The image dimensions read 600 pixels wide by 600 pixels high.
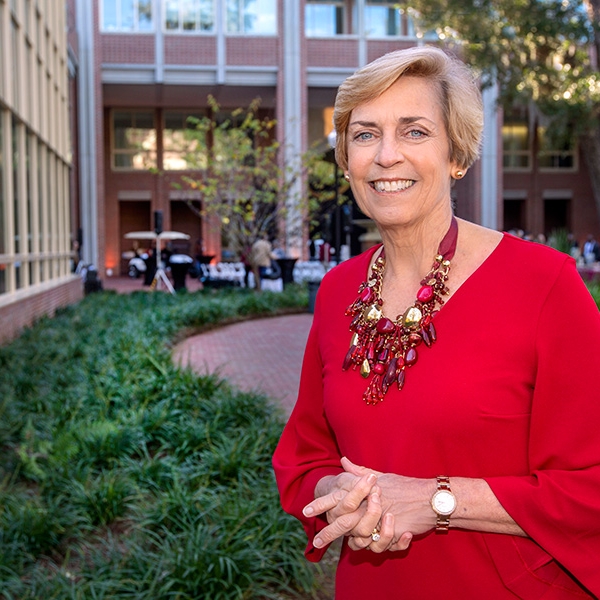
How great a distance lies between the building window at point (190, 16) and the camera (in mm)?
36344

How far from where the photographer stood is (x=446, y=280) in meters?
1.94

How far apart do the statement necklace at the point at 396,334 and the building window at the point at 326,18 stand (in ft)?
123

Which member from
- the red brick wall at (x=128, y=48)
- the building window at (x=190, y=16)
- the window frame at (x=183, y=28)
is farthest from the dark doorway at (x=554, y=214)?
the red brick wall at (x=128, y=48)

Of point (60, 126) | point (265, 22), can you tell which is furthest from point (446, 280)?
point (265, 22)

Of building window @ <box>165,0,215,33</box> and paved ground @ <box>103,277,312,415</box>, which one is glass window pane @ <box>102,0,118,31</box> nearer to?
building window @ <box>165,0,215,33</box>

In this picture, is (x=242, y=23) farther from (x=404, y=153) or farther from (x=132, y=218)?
(x=404, y=153)

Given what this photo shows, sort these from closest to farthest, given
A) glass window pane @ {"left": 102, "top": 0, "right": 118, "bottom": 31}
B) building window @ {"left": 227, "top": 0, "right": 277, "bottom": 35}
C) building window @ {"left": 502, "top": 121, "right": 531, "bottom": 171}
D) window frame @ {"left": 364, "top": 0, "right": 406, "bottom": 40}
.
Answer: glass window pane @ {"left": 102, "top": 0, "right": 118, "bottom": 31} → building window @ {"left": 227, "top": 0, "right": 277, "bottom": 35} → window frame @ {"left": 364, "top": 0, "right": 406, "bottom": 40} → building window @ {"left": 502, "top": 121, "right": 531, "bottom": 171}

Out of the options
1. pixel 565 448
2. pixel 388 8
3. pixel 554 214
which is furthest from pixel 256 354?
pixel 554 214

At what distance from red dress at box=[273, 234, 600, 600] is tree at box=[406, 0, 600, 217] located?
2047cm

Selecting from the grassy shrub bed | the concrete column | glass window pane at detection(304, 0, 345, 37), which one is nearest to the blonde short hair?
the grassy shrub bed

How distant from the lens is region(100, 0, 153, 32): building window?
35.9 m

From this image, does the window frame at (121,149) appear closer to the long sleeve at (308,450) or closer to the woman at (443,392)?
the long sleeve at (308,450)

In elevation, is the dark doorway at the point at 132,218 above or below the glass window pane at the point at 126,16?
below

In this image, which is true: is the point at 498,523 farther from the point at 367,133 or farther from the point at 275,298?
the point at 275,298
